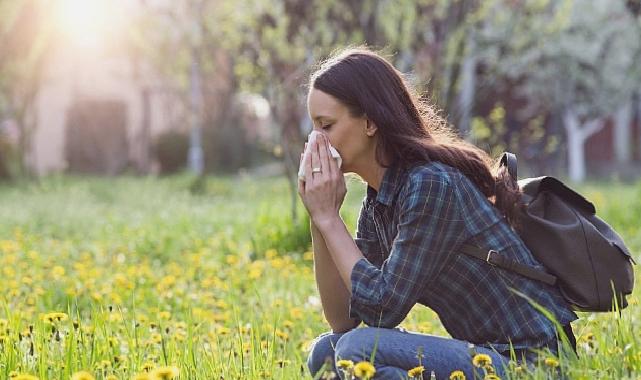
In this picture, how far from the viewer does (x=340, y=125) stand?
2.77 m

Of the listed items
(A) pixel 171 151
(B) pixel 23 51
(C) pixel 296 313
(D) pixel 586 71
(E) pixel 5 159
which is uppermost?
(B) pixel 23 51

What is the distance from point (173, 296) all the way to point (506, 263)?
2741mm

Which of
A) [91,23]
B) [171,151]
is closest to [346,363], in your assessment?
[171,151]

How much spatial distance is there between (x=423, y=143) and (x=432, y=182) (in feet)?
0.48

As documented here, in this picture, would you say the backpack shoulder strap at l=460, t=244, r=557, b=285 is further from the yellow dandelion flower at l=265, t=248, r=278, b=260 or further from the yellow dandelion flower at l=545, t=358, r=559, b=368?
the yellow dandelion flower at l=265, t=248, r=278, b=260

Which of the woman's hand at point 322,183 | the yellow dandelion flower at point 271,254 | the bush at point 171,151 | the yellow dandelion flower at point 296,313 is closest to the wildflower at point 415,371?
the woman's hand at point 322,183

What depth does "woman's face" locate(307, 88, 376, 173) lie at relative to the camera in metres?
2.77

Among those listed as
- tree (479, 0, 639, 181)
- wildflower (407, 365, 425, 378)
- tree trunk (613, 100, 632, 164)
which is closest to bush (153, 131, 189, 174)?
tree (479, 0, 639, 181)

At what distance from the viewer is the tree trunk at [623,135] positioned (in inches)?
1083

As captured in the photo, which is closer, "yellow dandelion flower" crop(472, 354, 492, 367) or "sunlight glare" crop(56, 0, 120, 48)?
"yellow dandelion flower" crop(472, 354, 492, 367)

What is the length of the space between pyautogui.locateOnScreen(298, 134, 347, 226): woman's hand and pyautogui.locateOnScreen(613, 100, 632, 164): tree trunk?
→ 84.9ft

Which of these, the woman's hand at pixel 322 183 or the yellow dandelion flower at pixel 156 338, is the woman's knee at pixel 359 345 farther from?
the yellow dandelion flower at pixel 156 338

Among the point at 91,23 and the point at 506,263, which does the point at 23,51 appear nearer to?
the point at 91,23

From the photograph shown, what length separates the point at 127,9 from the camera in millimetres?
25891
